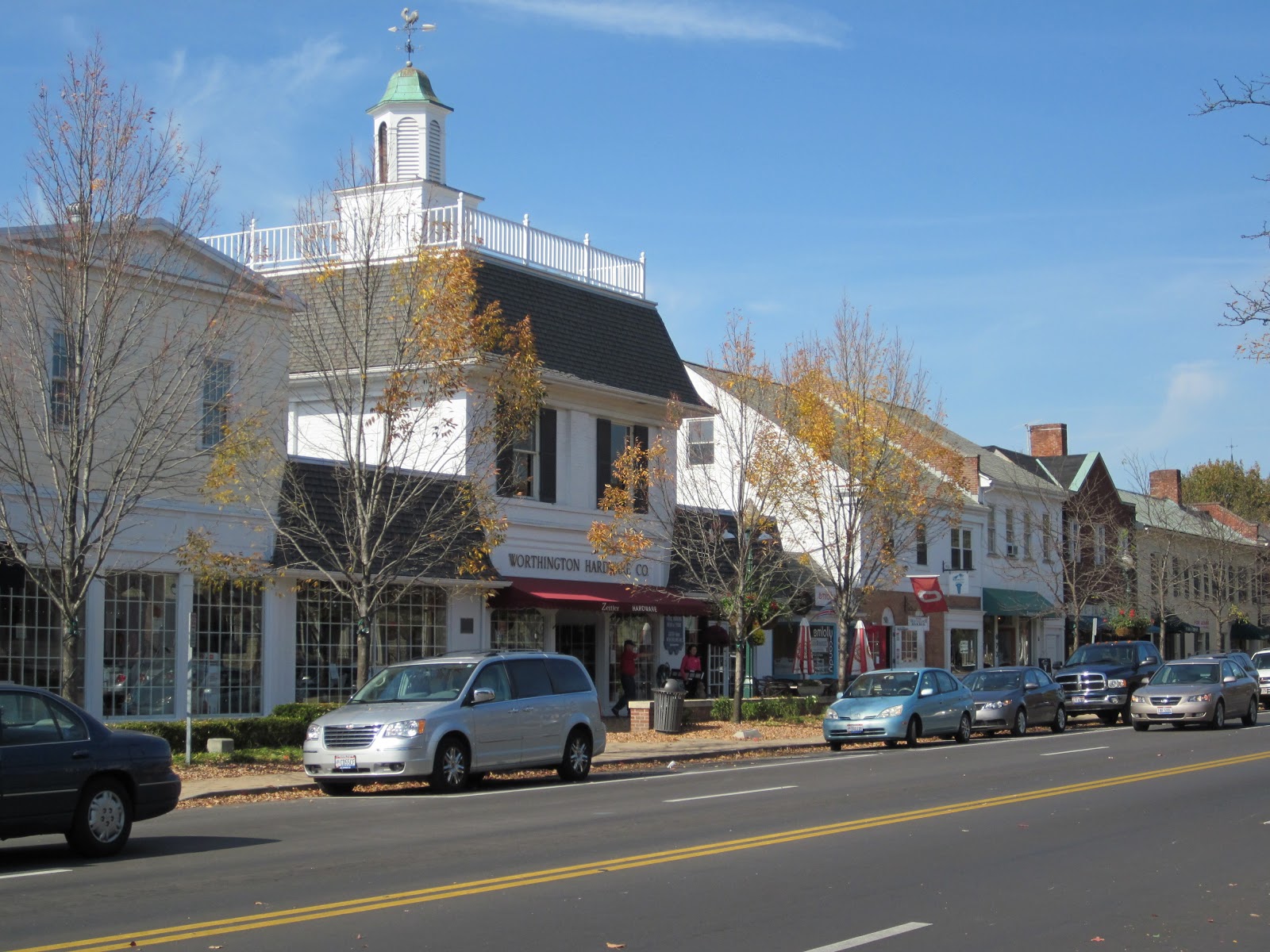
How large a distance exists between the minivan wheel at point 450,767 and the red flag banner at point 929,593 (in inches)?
965

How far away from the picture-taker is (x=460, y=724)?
57.9ft

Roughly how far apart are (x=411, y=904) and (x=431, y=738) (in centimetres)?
776

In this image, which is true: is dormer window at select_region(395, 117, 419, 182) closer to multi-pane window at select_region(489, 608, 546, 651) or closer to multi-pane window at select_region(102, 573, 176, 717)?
multi-pane window at select_region(489, 608, 546, 651)

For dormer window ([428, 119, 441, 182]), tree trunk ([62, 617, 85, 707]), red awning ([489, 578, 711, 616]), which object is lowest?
tree trunk ([62, 617, 85, 707])

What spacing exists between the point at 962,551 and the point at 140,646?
32.5 metres

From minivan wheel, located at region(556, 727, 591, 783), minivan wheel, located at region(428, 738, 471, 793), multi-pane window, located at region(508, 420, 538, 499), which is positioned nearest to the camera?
minivan wheel, located at region(428, 738, 471, 793)

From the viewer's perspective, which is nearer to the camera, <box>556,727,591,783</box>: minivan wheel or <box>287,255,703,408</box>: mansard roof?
<box>556,727,591,783</box>: minivan wheel

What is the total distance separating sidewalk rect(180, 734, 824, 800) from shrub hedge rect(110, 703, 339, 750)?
1.85m

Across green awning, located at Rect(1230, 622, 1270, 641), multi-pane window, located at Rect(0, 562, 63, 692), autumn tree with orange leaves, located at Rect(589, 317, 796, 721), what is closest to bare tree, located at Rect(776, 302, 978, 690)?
autumn tree with orange leaves, located at Rect(589, 317, 796, 721)

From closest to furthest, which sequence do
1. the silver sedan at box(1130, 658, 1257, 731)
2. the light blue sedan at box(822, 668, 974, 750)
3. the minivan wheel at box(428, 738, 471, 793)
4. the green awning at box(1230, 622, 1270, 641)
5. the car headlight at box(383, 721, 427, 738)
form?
the car headlight at box(383, 721, 427, 738) < the minivan wheel at box(428, 738, 471, 793) < the light blue sedan at box(822, 668, 974, 750) < the silver sedan at box(1130, 658, 1257, 731) < the green awning at box(1230, 622, 1270, 641)

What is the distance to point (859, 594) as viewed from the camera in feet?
106

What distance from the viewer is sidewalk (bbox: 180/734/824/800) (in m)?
18.0

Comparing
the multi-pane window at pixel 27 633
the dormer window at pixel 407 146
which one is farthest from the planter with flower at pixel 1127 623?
the multi-pane window at pixel 27 633

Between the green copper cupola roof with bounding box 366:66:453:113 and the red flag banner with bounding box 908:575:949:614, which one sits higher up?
the green copper cupola roof with bounding box 366:66:453:113
